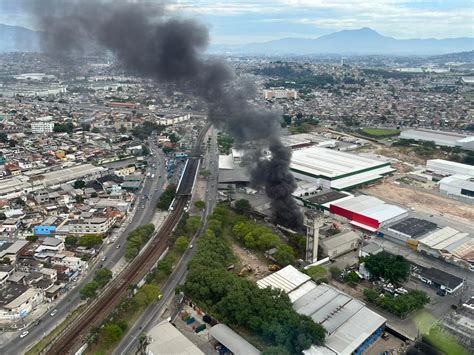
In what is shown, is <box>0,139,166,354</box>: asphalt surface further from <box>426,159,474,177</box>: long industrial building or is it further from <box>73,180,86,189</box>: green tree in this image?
<box>426,159,474,177</box>: long industrial building

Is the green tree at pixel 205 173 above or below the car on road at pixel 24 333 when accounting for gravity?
above

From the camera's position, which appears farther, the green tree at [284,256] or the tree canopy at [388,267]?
the green tree at [284,256]

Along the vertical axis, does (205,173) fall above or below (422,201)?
above

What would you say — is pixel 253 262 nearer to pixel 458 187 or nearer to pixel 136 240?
pixel 136 240

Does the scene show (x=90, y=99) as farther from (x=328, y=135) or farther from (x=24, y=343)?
(x=24, y=343)

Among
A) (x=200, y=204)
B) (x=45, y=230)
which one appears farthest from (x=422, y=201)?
(x=45, y=230)

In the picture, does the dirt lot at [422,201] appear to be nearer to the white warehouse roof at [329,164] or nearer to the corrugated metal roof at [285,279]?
the white warehouse roof at [329,164]

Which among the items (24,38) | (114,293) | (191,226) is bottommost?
(114,293)

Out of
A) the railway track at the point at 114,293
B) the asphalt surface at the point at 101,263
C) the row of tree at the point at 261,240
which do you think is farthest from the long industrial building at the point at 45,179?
the row of tree at the point at 261,240
